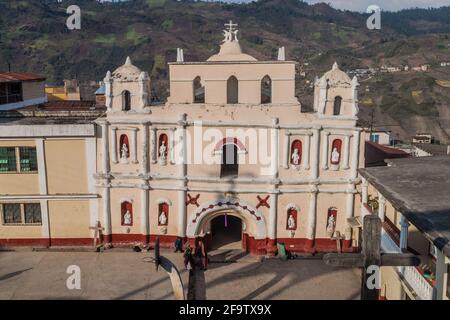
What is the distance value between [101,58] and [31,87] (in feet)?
467

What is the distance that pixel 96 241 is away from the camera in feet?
99.1

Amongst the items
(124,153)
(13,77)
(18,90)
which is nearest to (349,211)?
(124,153)

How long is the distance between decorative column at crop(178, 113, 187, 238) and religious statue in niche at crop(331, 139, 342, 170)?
8.46 meters

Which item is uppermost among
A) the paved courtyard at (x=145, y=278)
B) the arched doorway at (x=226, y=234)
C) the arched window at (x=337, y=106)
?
the arched window at (x=337, y=106)

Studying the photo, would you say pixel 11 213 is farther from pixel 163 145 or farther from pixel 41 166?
pixel 163 145

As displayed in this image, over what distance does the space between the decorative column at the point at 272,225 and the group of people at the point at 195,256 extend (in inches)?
154

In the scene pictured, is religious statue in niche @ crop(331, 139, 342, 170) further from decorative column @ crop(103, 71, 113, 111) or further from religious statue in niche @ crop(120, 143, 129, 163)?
decorative column @ crop(103, 71, 113, 111)

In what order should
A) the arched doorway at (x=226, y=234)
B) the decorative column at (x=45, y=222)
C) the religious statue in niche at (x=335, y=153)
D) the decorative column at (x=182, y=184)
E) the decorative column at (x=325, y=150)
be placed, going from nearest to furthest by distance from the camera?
the decorative column at (x=325, y=150), the decorative column at (x=182, y=184), the religious statue in niche at (x=335, y=153), the decorative column at (x=45, y=222), the arched doorway at (x=226, y=234)

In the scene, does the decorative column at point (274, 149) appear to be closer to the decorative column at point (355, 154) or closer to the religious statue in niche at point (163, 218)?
the decorative column at point (355, 154)

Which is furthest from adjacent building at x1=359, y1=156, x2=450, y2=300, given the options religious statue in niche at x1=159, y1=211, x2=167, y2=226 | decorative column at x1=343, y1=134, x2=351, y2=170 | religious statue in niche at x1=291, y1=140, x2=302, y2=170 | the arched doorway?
religious statue in niche at x1=159, y1=211, x2=167, y2=226

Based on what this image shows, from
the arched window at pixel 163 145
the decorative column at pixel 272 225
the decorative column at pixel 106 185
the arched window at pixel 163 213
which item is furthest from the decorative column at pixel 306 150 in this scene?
the decorative column at pixel 106 185

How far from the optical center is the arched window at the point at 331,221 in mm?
29297
